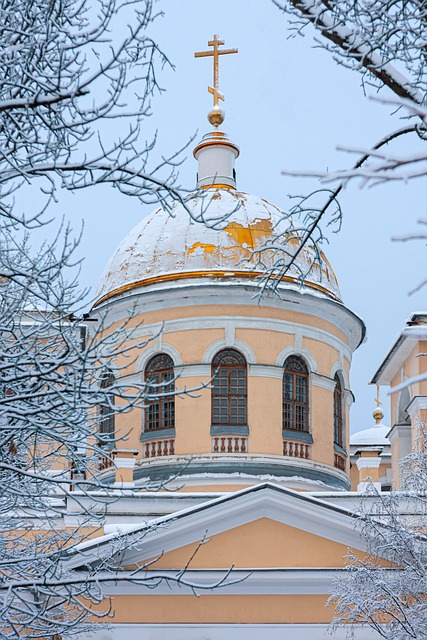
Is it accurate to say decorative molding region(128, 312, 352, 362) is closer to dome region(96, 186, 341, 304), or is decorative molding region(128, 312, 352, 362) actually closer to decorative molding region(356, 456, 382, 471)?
dome region(96, 186, 341, 304)

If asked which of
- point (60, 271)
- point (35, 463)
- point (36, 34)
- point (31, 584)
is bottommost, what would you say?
point (31, 584)

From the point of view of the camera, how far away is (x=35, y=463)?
930 cm

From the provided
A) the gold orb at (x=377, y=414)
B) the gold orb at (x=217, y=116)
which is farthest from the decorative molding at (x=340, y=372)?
the gold orb at (x=377, y=414)

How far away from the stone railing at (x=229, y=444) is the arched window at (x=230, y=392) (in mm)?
291

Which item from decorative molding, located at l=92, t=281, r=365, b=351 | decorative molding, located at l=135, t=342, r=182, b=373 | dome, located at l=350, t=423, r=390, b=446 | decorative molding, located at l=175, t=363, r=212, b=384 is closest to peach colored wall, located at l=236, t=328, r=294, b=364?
decorative molding, located at l=92, t=281, r=365, b=351

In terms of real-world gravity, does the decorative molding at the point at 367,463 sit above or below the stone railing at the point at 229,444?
below

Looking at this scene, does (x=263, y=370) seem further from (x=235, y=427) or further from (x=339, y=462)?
(x=339, y=462)

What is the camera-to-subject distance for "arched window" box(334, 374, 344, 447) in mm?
23688

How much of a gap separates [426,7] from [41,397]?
378 cm

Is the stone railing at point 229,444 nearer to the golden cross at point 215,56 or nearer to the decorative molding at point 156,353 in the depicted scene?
the decorative molding at point 156,353

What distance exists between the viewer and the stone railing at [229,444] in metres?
21.9

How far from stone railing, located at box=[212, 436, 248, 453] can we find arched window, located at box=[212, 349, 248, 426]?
29 centimetres

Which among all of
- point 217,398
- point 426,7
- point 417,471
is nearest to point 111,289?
point 217,398

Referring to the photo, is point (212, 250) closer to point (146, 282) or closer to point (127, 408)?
point (146, 282)
